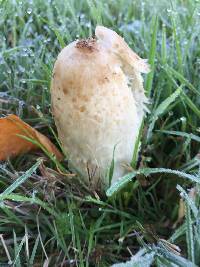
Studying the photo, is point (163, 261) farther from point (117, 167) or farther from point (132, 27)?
point (132, 27)

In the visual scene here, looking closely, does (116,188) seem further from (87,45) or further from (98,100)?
(87,45)

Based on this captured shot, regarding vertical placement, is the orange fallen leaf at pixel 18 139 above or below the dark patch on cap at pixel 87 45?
below

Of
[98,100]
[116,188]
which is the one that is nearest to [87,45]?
[98,100]

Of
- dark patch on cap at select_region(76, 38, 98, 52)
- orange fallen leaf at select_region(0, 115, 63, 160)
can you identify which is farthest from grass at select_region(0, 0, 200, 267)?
dark patch on cap at select_region(76, 38, 98, 52)

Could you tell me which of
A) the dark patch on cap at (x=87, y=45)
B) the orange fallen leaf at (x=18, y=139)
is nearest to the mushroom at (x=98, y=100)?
the dark patch on cap at (x=87, y=45)

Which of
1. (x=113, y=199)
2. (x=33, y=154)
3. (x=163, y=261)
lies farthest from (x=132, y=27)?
(x=163, y=261)

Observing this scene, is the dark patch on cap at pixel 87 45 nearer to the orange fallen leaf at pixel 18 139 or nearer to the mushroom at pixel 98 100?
the mushroom at pixel 98 100
